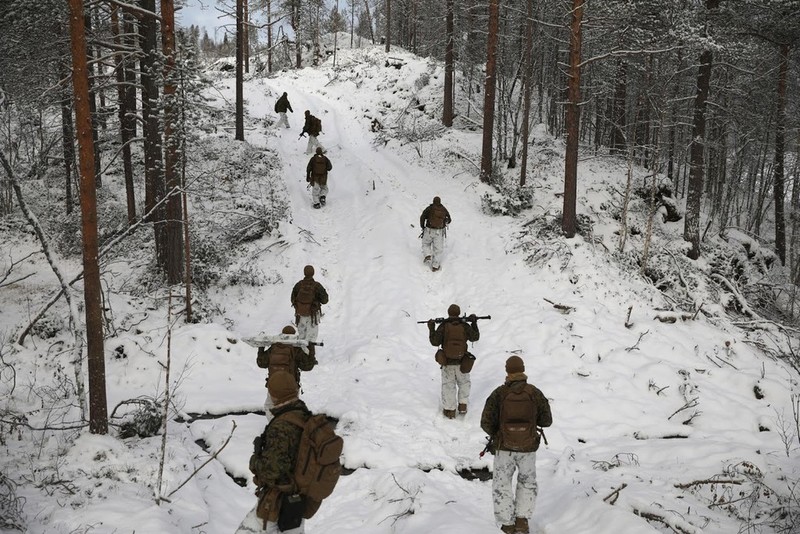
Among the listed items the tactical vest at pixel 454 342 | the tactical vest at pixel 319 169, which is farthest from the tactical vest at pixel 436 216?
the tactical vest at pixel 454 342

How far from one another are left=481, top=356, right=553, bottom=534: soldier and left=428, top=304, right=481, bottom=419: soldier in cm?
246

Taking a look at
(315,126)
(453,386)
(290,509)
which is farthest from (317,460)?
(315,126)

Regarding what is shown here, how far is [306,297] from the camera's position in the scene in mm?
10117

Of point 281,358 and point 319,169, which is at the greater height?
point 319,169

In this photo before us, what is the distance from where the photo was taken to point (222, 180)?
58.6 feet

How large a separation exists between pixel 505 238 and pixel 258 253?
309 inches

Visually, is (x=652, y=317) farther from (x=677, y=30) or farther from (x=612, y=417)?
(x=677, y=30)

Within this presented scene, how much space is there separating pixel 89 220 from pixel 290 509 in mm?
4802

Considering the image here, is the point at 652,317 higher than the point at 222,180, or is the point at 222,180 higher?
the point at 222,180

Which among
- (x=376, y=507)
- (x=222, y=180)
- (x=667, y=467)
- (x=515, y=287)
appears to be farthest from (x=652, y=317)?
(x=222, y=180)

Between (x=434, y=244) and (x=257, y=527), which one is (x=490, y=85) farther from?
(x=257, y=527)

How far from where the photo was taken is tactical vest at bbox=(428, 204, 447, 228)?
13.5 m

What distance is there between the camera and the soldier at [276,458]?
391 cm

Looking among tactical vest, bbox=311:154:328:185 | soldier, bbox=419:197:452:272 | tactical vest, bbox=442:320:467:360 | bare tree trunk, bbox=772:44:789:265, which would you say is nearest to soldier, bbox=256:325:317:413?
tactical vest, bbox=442:320:467:360
